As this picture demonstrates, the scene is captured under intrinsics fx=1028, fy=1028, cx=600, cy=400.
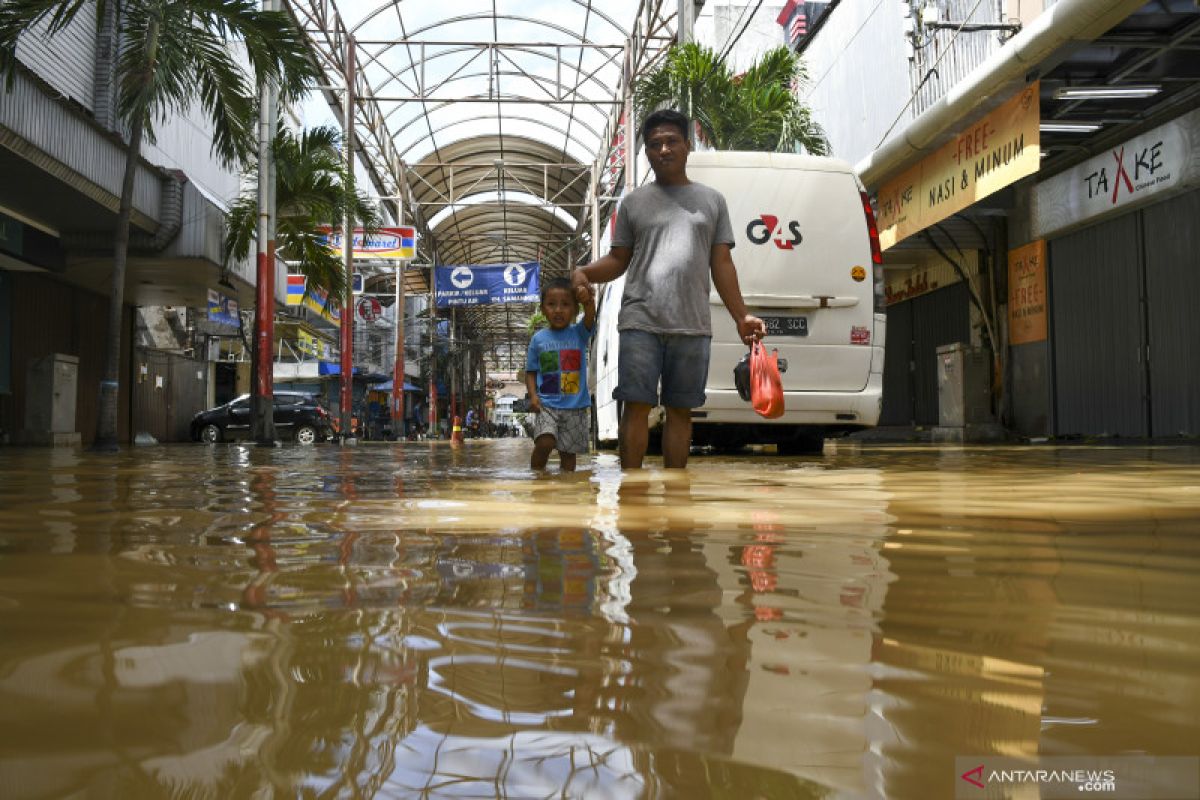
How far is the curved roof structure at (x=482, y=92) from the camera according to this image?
2064 centimetres

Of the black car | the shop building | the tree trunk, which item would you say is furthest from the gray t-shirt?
the black car

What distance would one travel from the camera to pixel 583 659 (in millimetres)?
920

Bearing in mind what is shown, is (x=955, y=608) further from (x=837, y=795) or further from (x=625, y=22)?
(x=625, y=22)

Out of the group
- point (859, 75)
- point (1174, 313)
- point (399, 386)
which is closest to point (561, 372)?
point (1174, 313)

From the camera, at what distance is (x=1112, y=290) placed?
12.4 m

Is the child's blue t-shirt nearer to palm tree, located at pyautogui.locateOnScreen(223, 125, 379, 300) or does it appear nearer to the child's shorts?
the child's shorts

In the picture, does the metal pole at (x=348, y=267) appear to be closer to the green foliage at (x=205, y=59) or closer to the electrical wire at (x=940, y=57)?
the green foliage at (x=205, y=59)

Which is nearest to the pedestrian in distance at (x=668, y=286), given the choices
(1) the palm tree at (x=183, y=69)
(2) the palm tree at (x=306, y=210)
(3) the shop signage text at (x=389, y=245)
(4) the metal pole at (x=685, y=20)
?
(1) the palm tree at (x=183, y=69)

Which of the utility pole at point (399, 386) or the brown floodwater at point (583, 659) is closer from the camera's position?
the brown floodwater at point (583, 659)

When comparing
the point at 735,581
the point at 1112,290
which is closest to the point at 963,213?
the point at 1112,290

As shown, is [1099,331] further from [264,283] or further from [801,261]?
[264,283]

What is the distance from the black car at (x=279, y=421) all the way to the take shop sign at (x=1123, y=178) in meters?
16.0

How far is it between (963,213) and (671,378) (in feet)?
37.2

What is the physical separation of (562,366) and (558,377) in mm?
67
